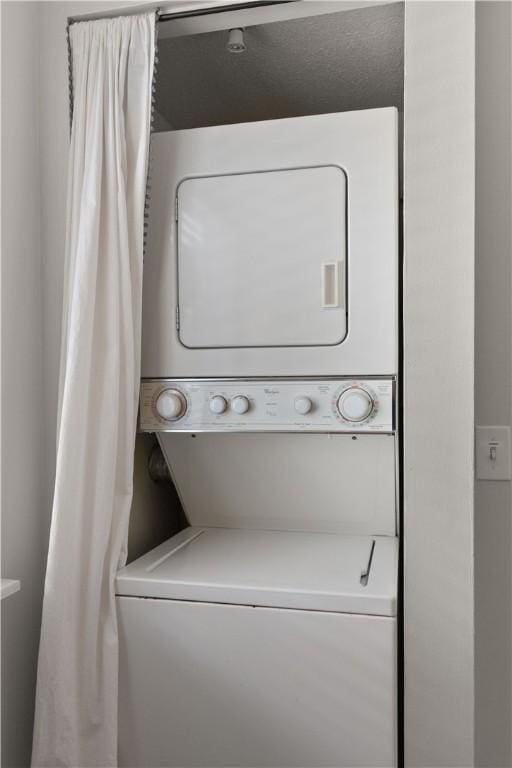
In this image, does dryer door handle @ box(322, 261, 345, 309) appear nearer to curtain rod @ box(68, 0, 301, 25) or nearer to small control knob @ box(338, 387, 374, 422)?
small control knob @ box(338, 387, 374, 422)

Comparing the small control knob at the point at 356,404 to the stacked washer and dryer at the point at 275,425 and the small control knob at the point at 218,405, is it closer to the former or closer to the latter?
the stacked washer and dryer at the point at 275,425

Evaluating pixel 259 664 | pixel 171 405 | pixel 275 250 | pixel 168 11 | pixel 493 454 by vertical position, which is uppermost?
pixel 168 11

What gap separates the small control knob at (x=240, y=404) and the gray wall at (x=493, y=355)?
70cm

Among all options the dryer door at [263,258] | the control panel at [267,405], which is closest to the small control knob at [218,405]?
the control panel at [267,405]

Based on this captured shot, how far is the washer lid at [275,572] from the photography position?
1523 mm

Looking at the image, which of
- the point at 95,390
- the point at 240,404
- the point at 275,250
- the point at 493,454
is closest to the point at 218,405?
the point at 240,404

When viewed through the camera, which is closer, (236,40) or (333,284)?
(333,284)

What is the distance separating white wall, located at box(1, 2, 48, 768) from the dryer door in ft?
1.48

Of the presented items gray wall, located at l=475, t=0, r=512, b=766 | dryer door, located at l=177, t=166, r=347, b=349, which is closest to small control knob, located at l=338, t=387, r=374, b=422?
dryer door, located at l=177, t=166, r=347, b=349

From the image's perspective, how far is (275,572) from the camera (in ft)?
5.50

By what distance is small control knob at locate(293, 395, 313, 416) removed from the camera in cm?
172

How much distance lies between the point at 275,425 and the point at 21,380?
0.75m

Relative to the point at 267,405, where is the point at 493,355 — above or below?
above

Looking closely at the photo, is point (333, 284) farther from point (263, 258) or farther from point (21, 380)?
point (21, 380)
